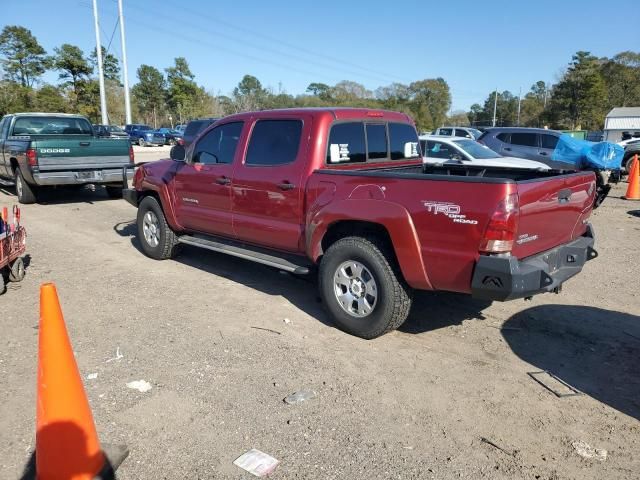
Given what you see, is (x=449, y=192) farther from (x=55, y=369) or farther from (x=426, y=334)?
(x=55, y=369)

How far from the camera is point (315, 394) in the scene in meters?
3.48

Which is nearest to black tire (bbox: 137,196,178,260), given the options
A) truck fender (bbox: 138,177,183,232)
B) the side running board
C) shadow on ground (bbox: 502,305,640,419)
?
truck fender (bbox: 138,177,183,232)

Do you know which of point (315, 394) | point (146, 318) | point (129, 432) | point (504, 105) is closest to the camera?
point (129, 432)

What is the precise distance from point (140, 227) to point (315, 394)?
14.6 feet

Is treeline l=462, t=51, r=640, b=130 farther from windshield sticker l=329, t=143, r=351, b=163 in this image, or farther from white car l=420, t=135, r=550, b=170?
windshield sticker l=329, t=143, r=351, b=163

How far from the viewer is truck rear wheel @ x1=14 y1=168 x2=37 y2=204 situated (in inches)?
436

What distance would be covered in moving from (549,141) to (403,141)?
10.2 m

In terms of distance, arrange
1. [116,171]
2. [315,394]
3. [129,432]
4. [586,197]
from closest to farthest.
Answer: [129,432]
[315,394]
[586,197]
[116,171]

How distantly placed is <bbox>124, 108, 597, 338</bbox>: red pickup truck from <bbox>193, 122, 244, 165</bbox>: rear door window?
17 mm

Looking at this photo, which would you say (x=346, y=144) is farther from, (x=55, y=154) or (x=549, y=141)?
(x=549, y=141)

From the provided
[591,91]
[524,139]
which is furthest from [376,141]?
[591,91]

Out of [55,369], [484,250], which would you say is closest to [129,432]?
[55,369]

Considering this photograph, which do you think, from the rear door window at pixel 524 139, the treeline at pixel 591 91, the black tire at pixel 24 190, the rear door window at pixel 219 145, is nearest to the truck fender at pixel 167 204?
the rear door window at pixel 219 145

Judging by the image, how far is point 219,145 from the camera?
5750 millimetres
